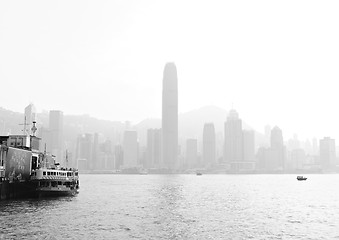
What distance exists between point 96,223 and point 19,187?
42.2 metres

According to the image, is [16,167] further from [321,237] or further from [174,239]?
[321,237]

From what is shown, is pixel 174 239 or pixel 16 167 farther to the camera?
pixel 16 167

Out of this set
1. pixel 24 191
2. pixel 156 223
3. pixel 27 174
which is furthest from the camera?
pixel 27 174

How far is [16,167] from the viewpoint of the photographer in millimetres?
93875

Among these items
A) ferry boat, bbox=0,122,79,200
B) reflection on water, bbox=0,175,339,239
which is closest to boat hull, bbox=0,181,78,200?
ferry boat, bbox=0,122,79,200

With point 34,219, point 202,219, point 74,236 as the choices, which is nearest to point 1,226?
point 34,219

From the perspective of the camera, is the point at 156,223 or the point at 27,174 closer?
the point at 156,223

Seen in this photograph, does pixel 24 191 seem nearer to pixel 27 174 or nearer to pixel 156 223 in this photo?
pixel 27 174

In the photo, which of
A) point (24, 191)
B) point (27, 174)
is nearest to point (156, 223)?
point (24, 191)

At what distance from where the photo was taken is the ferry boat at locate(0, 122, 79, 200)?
90.9m

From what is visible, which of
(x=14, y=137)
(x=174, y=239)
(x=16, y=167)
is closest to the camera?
(x=174, y=239)

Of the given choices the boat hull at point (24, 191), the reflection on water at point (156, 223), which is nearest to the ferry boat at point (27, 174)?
the boat hull at point (24, 191)

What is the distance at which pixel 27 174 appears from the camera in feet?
326

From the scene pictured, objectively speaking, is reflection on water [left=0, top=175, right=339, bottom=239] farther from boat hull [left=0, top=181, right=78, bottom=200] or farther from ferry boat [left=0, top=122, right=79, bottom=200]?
ferry boat [left=0, top=122, right=79, bottom=200]
